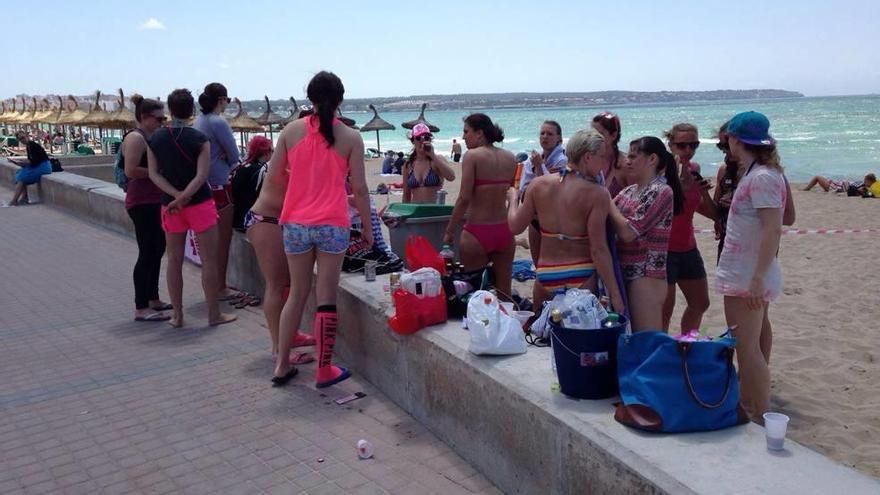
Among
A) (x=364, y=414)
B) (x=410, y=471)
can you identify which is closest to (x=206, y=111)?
(x=364, y=414)

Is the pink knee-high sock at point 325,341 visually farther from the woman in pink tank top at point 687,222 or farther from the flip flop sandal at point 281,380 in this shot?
the woman in pink tank top at point 687,222

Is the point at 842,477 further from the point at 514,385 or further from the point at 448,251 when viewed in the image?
the point at 448,251

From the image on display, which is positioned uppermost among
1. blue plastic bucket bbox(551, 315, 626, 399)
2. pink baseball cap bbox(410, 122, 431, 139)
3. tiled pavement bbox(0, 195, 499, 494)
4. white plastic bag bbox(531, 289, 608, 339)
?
pink baseball cap bbox(410, 122, 431, 139)

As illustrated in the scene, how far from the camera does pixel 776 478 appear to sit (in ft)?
7.52

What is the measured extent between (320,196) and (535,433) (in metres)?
1.94

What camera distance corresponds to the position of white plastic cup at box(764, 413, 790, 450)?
244cm

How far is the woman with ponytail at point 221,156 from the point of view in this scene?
19.9 ft

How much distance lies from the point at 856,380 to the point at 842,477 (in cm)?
309

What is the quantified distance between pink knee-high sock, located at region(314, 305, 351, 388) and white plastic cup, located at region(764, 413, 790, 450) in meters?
2.55

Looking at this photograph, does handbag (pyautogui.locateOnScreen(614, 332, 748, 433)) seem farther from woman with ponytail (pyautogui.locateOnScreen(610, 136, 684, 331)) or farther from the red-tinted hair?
the red-tinted hair

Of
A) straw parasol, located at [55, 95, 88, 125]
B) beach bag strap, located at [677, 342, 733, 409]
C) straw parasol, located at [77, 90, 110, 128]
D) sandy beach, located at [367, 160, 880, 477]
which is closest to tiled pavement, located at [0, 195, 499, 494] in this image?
beach bag strap, located at [677, 342, 733, 409]

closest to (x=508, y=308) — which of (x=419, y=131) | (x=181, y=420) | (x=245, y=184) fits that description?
(x=181, y=420)

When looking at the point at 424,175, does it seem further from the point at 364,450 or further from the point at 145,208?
the point at 364,450

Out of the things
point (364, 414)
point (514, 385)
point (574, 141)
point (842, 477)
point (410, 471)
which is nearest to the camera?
point (842, 477)
